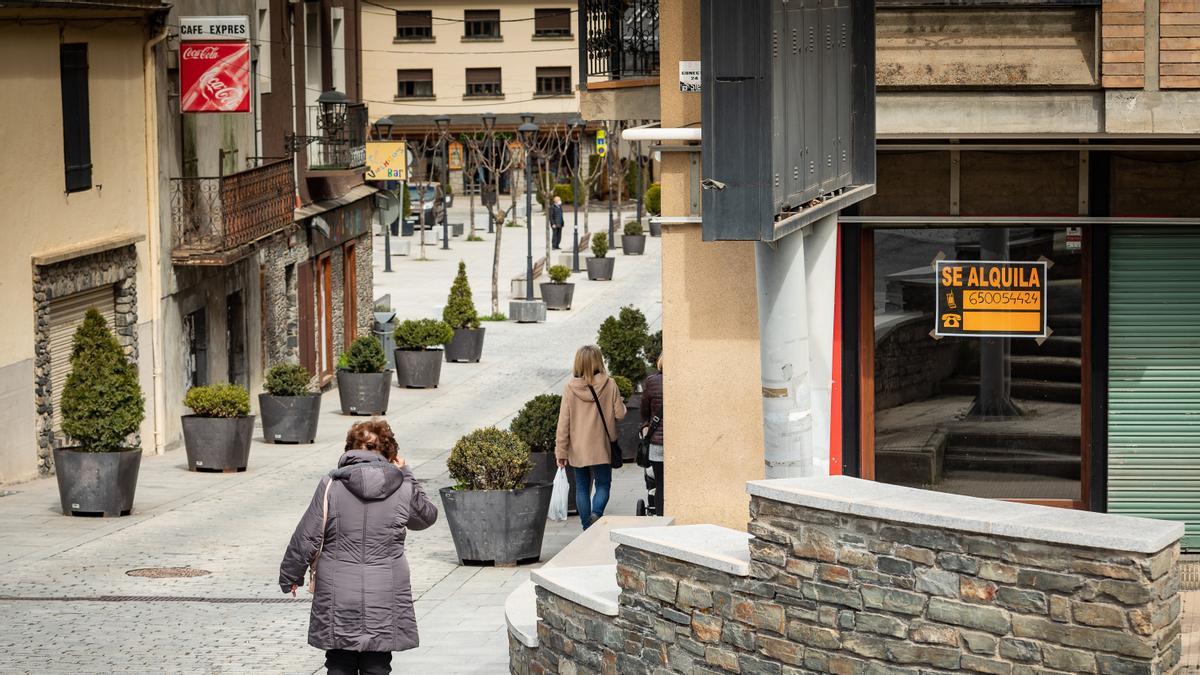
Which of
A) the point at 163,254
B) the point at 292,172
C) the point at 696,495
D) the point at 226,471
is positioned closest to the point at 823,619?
the point at 696,495

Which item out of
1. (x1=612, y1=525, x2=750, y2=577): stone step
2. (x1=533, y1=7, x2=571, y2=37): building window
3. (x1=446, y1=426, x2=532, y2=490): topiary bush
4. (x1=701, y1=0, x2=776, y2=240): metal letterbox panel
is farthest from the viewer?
(x1=533, y1=7, x2=571, y2=37): building window

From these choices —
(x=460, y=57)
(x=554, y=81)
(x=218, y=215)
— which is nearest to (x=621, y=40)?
(x=218, y=215)

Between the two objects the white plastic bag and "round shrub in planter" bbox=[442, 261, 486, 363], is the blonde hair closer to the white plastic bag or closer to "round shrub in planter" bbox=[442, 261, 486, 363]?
the white plastic bag

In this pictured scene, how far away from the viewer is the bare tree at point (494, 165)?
1592 inches

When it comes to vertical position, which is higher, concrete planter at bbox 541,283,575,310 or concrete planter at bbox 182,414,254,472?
concrete planter at bbox 541,283,575,310

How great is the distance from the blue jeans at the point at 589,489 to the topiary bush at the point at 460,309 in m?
16.6

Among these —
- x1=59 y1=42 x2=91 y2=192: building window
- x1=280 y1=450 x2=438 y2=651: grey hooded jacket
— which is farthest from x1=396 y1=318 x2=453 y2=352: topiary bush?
x1=280 y1=450 x2=438 y2=651: grey hooded jacket

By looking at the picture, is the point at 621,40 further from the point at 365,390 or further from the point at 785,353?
the point at 365,390

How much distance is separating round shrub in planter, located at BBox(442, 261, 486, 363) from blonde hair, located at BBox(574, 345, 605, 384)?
1679 cm

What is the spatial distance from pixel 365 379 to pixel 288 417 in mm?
2837

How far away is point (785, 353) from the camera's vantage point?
8.28 meters

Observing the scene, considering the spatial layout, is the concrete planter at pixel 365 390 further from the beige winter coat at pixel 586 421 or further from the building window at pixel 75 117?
the beige winter coat at pixel 586 421

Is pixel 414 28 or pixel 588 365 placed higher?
pixel 414 28

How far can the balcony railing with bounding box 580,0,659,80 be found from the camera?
14.2 metres
